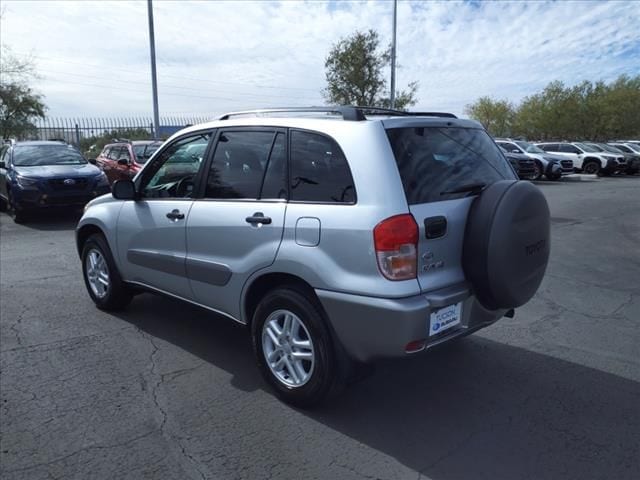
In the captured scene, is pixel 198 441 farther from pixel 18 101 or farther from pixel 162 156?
pixel 18 101

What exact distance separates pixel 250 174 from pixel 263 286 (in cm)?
77

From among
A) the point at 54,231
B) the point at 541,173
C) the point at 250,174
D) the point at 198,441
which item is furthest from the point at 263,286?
the point at 541,173

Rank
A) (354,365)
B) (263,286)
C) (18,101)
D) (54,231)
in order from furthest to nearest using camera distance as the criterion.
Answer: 1. (18,101)
2. (54,231)
3. (263,286)
4. (354,365)

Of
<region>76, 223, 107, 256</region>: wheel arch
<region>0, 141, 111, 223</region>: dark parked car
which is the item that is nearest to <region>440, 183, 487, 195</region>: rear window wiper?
<region>76, 223, 107, 256</region>: wheel arch

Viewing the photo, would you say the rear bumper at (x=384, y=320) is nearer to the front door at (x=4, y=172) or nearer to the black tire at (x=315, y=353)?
the black tire at (x=315, y=353)

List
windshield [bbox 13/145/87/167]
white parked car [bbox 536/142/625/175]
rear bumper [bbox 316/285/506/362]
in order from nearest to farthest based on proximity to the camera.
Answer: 1. rear bumper [bbox 316/285/506/362]
2. windshield [bbox 13/145/87/167]
3. white parked car [bbox 536/142/625/175]

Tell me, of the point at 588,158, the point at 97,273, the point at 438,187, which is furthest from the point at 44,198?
the point at 588,158

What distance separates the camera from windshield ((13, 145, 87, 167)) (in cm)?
1134

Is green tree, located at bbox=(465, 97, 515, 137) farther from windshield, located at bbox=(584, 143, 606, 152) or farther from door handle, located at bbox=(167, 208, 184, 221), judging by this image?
door handle, located at bbox=(167, 208, 184, 221)

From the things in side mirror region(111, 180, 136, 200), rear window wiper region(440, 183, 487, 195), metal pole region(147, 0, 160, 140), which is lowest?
side mirror region(111, 180, 136, 200)

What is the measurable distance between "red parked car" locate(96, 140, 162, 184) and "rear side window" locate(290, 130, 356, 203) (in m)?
11.7

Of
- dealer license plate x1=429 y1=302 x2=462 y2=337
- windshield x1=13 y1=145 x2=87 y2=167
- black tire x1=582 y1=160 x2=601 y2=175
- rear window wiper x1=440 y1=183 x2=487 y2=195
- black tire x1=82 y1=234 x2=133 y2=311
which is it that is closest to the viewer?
dealer license plate x1=429 y1=302 x2=462 y2=337

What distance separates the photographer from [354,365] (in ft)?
10.4

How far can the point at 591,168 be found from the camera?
2791 centimetres
